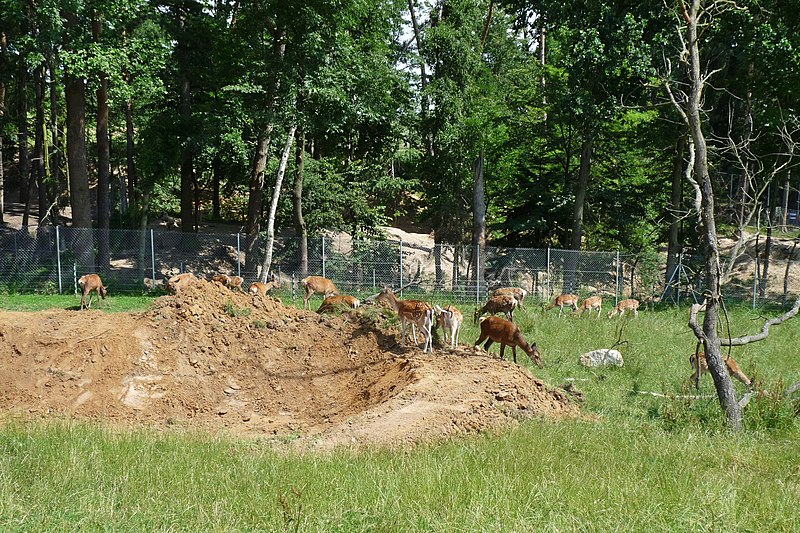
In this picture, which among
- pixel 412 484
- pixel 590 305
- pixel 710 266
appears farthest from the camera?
Result: pixel 590 305

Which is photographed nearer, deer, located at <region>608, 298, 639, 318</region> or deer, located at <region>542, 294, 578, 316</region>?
deer, located at <region>608, 298, 639, 318</region>

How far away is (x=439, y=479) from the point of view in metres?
7.06

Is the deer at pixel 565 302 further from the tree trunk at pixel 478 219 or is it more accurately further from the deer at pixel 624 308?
the tree trunk at pixel 478 219

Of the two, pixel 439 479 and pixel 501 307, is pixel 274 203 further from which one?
pixel 439 479

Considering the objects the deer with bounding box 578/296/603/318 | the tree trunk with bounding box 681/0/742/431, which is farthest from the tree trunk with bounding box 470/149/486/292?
the tree trunk with bounding box 681/0/742/431

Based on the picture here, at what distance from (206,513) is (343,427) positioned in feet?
12.4

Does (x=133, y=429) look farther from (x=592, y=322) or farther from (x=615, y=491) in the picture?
(x=592, y=322)

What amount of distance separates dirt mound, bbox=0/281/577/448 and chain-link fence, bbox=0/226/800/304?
9.41 meters

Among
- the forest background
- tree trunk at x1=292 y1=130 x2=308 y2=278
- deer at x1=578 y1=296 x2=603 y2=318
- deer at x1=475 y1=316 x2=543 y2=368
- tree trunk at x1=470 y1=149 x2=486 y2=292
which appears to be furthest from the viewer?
tree trunk at x1=470 y1=149 x2=486 y2=292

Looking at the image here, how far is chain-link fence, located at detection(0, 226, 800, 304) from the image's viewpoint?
82.2ft

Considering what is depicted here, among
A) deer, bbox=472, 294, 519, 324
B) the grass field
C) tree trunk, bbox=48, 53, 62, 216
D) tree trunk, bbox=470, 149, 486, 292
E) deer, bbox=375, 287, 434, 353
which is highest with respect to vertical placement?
tree trunk, bbox=48, 53, 62, 216

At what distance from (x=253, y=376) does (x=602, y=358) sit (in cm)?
711

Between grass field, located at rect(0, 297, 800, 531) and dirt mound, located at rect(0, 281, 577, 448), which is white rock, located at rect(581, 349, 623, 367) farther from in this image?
grass field, located at rect(0, 297, 800, 531)

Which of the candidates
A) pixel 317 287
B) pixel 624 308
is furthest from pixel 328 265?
pixel 624 308
